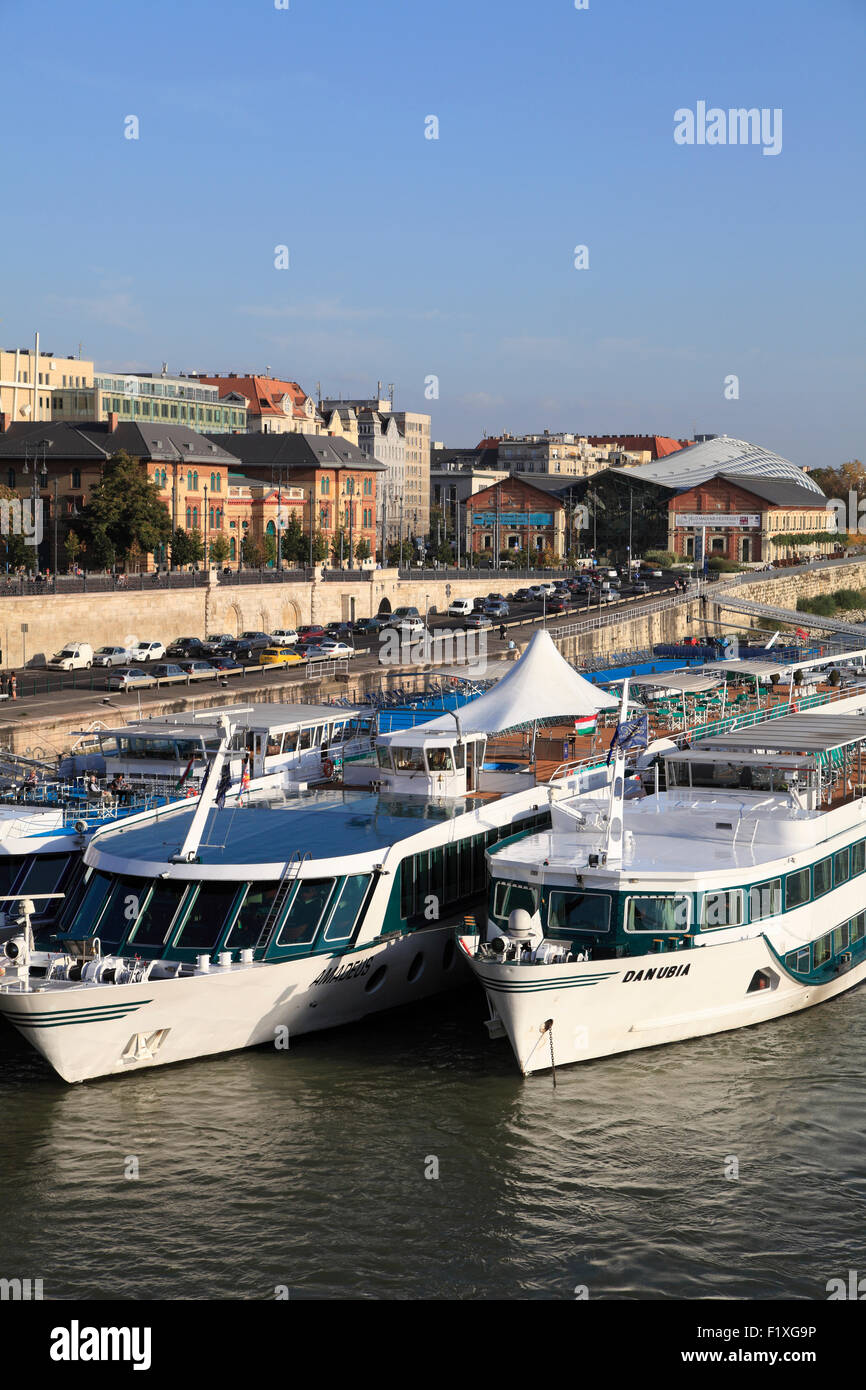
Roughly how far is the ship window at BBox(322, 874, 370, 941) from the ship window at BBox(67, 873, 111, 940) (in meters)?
3.20

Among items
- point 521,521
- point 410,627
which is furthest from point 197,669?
point 521,521

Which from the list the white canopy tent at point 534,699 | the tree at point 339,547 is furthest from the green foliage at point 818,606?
the white canopy tent at point 534,699

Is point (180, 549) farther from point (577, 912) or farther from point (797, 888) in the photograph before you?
point (577, 912)

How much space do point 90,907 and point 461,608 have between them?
64274 mm

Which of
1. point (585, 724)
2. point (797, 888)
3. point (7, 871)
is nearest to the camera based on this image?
point (797, 888)

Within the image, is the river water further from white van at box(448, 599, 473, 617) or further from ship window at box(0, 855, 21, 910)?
white van at box(448, 599, 473, 617)

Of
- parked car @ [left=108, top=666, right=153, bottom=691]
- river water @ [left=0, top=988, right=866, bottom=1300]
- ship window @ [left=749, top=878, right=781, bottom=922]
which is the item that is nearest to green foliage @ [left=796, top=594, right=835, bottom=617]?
parked car @ [left=108, top=666, right=153, bottom=691]

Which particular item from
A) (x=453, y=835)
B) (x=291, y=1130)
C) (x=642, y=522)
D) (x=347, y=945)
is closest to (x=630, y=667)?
(x=453, y=835)

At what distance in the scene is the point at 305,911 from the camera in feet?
75.4

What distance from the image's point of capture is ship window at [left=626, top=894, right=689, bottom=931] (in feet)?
73.4

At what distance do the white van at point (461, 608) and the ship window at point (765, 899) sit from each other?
206ft

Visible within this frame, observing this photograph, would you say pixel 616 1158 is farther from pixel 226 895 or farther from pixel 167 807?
pixel 167 807

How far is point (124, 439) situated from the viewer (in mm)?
88375
